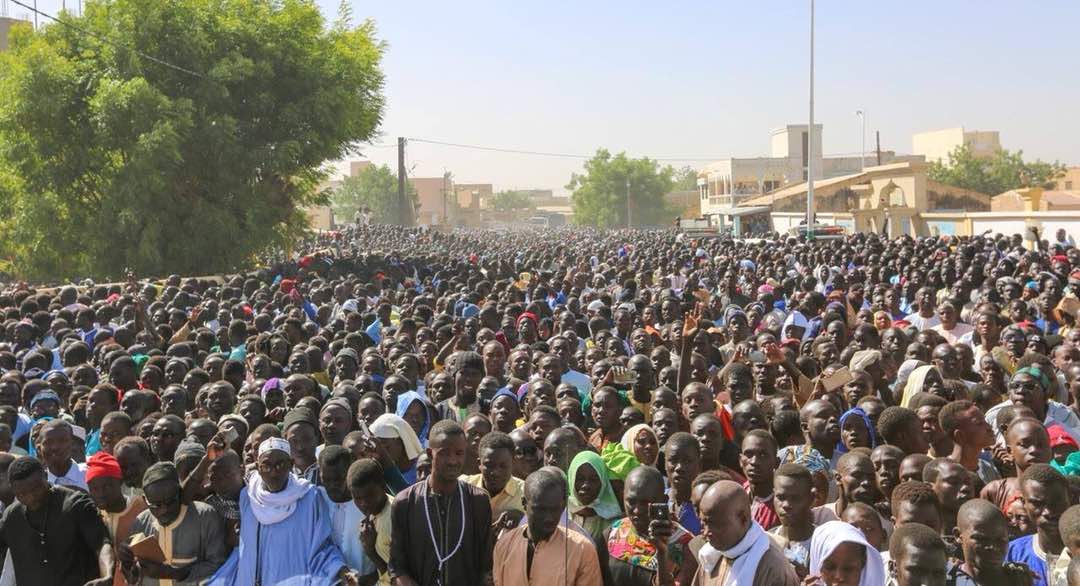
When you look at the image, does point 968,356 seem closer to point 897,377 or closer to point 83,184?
point 897,377

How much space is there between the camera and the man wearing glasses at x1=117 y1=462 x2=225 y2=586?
4.82 m

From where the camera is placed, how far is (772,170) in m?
75.4

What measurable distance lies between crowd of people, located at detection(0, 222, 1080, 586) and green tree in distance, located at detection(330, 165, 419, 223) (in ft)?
273

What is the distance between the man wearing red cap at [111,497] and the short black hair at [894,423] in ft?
11.3

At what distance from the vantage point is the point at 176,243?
2738cm

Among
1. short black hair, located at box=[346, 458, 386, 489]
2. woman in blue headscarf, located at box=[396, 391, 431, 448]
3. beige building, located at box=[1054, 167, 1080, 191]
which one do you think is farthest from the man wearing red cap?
beige building, located at box=[1054, 167, 1080, 191]

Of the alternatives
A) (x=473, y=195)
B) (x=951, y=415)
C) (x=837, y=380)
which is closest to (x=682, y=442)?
(x=951, y=415)

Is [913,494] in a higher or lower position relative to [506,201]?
lower

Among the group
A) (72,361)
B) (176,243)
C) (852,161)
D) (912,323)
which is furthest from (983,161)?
(72,361)

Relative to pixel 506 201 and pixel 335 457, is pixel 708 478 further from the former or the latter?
pixel 506 201

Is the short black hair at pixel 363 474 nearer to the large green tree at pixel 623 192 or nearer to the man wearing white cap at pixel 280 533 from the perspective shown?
the man wearing white cap at pixel 280 533

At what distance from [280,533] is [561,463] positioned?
3.99ft

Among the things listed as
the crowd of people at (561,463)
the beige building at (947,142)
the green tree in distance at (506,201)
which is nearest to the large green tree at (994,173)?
the beige building at (947,142)

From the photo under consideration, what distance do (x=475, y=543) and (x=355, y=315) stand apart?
740 cm
